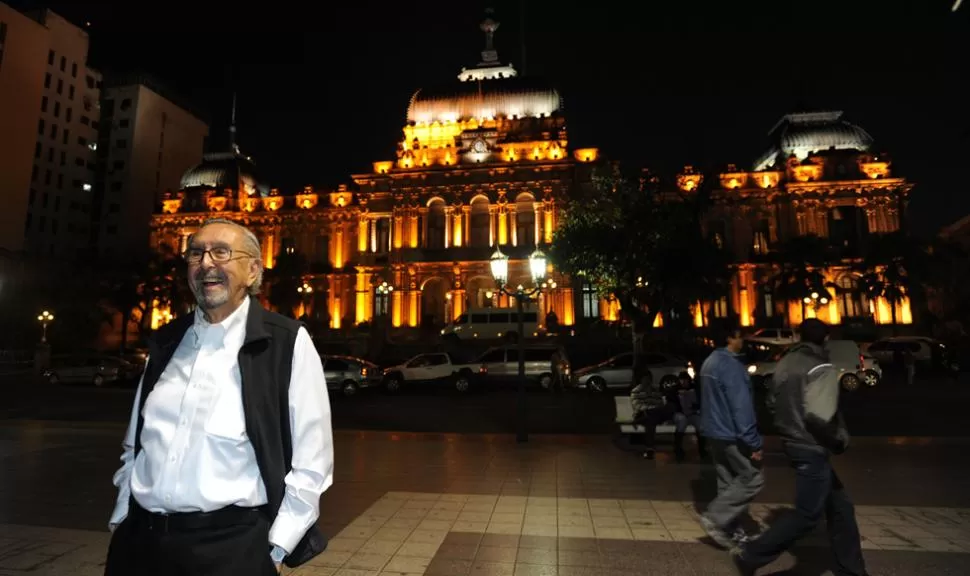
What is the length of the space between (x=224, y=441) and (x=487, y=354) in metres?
21.9

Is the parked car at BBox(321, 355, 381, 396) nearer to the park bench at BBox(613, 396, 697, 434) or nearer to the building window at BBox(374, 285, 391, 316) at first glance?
the park bench at BBox(613, 396, 697, 434)

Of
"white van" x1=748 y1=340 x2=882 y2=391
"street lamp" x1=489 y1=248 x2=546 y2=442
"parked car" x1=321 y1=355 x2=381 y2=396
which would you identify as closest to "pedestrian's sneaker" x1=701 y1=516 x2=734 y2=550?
"street lamp" x1=489 y1=248 x2=546 y2=442

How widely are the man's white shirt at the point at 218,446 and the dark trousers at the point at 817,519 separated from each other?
151 inches

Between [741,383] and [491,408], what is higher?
[741,383]

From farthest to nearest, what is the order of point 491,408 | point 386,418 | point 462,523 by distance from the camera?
point 491,408 < point 386,418 < point 462,523

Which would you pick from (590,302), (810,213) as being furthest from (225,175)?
(810,213)

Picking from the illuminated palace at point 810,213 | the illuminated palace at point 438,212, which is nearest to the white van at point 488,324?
the illuminated palace at point 438,212

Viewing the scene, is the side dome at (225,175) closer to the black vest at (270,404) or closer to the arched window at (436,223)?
the arched window at (436,223)

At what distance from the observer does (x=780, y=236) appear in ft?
145

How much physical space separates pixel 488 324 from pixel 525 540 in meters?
28.0

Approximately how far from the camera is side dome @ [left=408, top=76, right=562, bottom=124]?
46938 mm

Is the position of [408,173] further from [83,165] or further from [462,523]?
[83,165]

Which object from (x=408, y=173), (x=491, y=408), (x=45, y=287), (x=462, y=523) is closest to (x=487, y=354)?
(x=491, y=408)

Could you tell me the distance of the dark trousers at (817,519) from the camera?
434 cm
